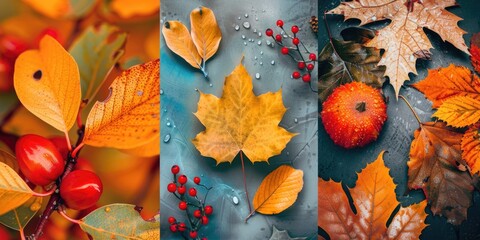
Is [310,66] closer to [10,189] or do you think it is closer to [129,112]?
[129,112]

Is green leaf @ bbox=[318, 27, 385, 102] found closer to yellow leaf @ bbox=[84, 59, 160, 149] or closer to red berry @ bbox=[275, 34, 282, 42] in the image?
red berry @ bbox=[275, 34, 282, 42]

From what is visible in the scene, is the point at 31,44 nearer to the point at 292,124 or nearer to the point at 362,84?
the point at 292,124

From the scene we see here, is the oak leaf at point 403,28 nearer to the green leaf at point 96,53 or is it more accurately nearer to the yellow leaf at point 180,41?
the yellow leaf at point 180,41

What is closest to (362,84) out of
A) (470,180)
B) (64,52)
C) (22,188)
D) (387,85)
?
(387,85)

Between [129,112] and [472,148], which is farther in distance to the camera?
[472,148]

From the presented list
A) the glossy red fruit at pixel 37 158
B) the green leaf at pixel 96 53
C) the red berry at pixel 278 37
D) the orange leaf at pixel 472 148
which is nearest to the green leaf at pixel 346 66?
the red berry at pixel 278 37

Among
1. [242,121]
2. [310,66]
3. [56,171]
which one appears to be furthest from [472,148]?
[56,171]
